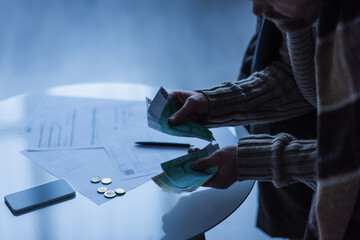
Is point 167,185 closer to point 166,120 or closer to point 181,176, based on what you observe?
point 181,176

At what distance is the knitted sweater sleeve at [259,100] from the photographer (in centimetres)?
123

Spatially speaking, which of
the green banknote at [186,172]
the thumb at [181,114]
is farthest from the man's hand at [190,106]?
the green banknote at [186,172]

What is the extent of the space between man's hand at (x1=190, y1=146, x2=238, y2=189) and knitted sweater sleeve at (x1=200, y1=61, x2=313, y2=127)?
204 mm

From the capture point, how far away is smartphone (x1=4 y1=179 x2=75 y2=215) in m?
1.00

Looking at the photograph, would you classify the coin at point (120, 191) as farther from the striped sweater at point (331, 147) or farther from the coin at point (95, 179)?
the striped sweater at point (331, 147)

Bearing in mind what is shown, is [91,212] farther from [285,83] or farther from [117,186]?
[285,83]

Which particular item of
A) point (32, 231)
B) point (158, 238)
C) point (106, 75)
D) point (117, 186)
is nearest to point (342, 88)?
point (158, 238)

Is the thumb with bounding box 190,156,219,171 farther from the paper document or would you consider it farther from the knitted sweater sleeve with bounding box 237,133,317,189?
the paper document

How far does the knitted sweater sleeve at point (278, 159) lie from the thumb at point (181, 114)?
0.21m

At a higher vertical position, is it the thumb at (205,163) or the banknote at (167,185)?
the thumb at (205,163)

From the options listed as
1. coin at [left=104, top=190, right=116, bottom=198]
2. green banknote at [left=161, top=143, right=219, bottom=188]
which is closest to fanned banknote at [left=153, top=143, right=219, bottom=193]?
green banknote at [left=161, top=143, right=219, bottom=188]

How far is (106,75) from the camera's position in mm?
3219

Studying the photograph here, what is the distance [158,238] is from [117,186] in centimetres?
21

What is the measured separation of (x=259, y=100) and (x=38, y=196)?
650 millimetres
